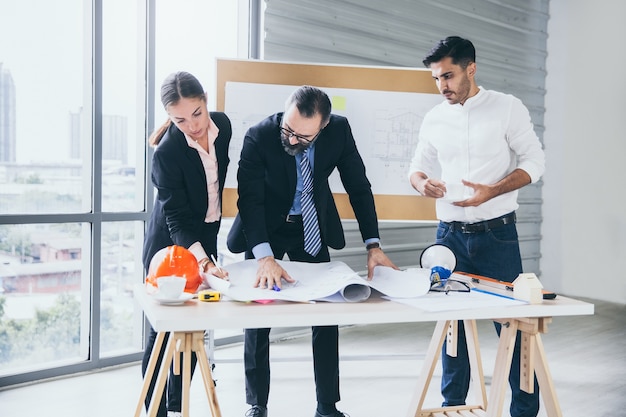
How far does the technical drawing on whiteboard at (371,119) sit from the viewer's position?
2818 mm

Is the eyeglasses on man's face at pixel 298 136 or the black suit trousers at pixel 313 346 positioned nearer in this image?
the eyeglasses on man's face at pixel 298 136

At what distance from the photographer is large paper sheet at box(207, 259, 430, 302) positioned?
61.6 inches

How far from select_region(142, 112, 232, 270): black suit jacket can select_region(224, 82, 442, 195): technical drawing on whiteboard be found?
0.81 metres

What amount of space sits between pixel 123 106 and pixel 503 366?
2384mm

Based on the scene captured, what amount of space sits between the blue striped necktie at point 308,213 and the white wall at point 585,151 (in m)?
4.06

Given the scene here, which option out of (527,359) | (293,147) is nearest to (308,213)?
(293,147)

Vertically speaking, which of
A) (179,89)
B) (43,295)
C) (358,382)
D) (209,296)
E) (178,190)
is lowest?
(358,382)

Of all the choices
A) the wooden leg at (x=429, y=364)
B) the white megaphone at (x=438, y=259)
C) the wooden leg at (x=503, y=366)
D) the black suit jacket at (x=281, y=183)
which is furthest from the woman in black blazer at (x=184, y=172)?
the wooden leg at (x=503, y=366)

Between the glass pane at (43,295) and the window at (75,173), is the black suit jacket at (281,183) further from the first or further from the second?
the glass pane at (43,295)

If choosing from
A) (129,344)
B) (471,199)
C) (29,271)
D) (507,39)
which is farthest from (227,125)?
(507,39)

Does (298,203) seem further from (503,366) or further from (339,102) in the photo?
(339,102)

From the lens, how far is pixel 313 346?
214cm

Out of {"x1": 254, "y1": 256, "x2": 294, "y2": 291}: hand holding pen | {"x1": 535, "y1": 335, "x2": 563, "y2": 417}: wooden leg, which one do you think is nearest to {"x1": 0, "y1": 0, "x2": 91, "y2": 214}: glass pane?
{"x1": 254, "y1": 256, "x2": 294, "y2": 291}: hand holding pen

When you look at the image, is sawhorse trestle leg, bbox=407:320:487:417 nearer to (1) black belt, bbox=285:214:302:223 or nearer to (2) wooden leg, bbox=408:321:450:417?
(2) wooden leg, bbox=408:321:450:417
